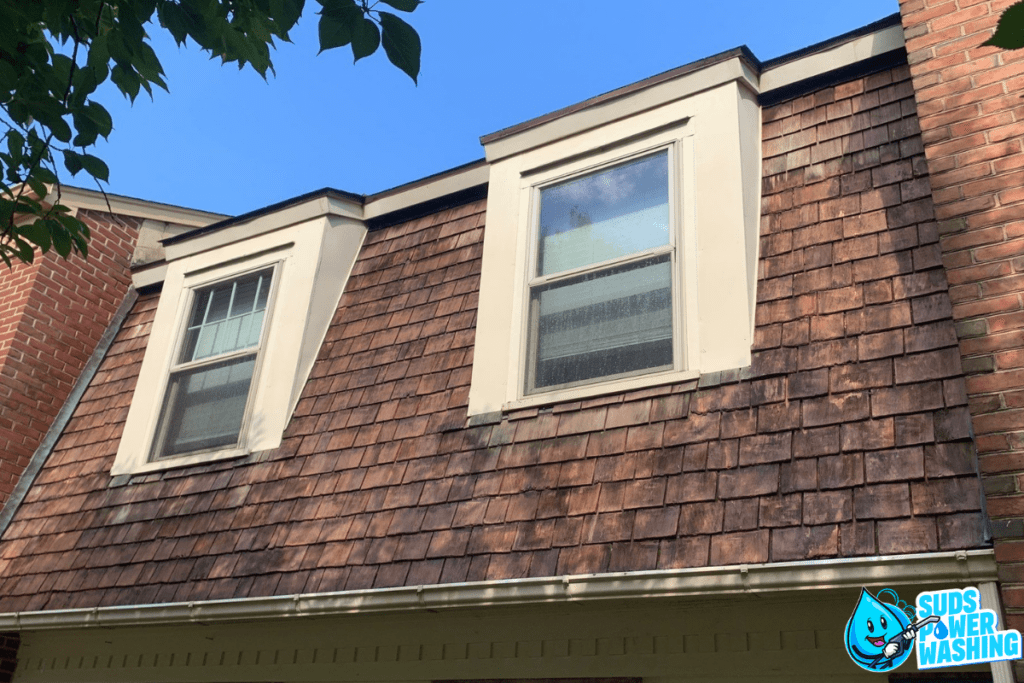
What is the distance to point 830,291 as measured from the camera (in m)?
4.54

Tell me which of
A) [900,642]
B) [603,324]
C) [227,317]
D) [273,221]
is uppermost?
[273,221]

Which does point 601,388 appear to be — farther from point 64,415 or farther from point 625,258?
point 64,415

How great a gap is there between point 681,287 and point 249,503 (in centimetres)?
300

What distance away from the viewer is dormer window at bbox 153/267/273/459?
673cm

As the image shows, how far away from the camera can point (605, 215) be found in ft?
18.5

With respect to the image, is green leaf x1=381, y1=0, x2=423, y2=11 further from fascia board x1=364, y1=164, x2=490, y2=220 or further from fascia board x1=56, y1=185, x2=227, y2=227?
fascia board x1=56, y1=185, x2=227, y2=227

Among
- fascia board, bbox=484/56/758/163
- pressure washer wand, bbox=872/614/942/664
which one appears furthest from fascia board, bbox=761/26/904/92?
pressure washer wand, bbox=872/614/942/664

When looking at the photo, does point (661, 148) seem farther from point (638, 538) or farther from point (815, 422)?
point (638, 538)

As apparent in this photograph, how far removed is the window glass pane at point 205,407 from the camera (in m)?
6.68

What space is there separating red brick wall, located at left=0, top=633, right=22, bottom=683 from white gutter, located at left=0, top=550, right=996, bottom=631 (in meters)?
1.56

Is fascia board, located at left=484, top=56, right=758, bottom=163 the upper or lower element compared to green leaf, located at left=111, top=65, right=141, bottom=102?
upper

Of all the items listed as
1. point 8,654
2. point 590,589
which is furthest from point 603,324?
point 8,654

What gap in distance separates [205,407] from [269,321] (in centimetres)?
84

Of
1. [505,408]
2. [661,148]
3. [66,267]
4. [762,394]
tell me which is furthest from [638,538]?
[66,267]
